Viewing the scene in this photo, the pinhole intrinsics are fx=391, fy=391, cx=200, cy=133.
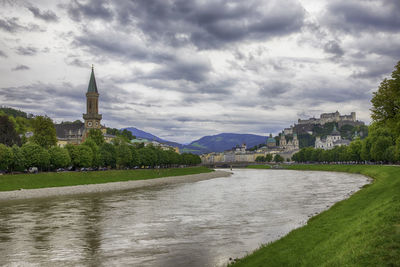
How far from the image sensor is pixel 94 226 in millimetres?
35156

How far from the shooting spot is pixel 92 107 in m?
187

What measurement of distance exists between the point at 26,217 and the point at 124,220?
440 inches

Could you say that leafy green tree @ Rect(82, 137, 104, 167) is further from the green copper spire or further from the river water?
the green copper spire

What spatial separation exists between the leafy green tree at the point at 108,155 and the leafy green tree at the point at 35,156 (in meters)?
24.5

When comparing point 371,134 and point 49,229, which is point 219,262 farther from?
point 371,134

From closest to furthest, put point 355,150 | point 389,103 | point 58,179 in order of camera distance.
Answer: point 389,103 → point 58,179 → point 355,150

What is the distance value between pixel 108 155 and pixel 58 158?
22.6 meters

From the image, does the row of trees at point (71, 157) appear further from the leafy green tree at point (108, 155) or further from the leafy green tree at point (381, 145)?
the leafy green tree at point (381, 145)

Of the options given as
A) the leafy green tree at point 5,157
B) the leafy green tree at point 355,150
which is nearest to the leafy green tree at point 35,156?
the leafy green tree at point 5,157

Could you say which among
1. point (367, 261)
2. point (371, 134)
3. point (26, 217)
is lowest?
Answer: point (26, 217)

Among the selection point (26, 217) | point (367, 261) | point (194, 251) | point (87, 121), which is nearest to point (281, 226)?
point (194, 251)

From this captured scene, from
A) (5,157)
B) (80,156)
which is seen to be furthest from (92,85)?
(5,157)

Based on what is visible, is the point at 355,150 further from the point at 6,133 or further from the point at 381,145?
the point at 6,133

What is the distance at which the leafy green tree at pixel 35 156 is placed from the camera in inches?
3329
